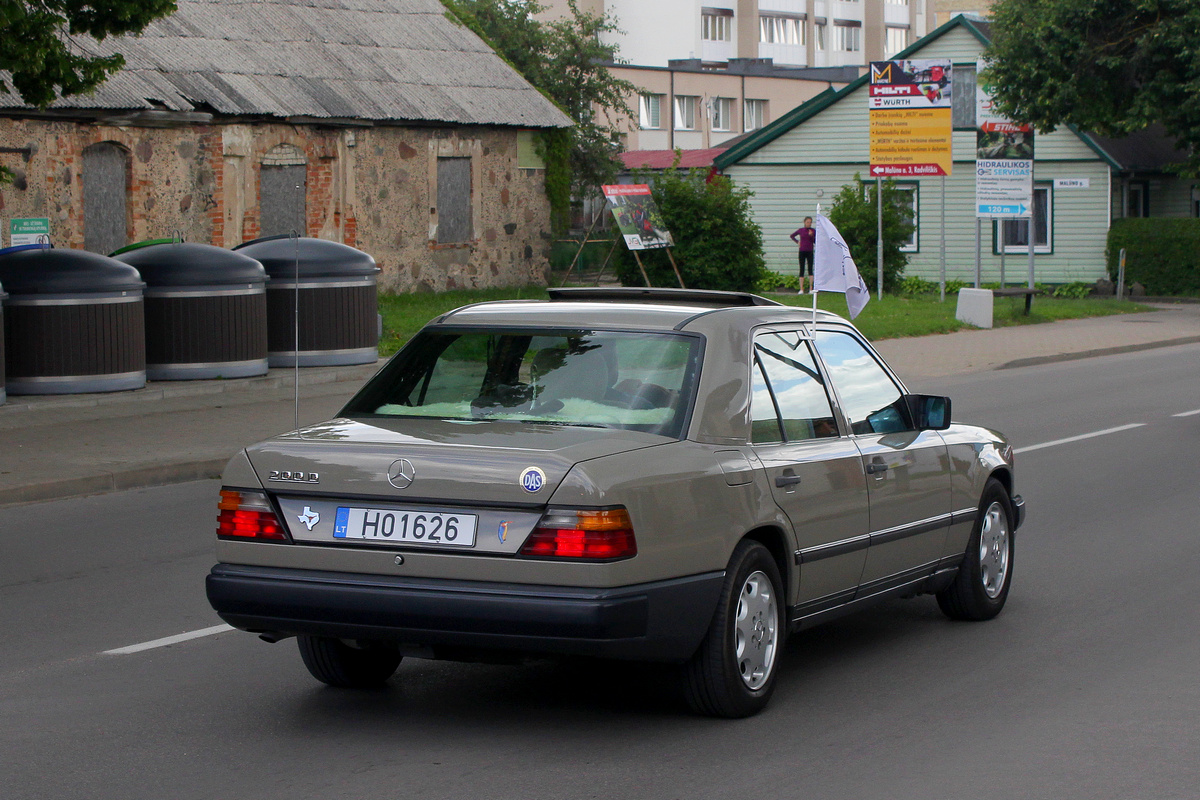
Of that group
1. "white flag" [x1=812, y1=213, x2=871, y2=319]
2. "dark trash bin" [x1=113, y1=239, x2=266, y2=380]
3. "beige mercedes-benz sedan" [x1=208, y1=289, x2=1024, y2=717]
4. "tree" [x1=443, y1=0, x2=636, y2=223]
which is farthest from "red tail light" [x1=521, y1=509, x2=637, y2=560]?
"tree" [x1=443, y1=0, x2=636, y2=223]

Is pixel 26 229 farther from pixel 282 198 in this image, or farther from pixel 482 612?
pixel 482 612

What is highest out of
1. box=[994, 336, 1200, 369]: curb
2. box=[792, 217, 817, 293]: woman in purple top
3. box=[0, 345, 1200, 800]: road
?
box=[792, 217, 817, 293]: woman in purple top

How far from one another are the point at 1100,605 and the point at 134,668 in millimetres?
4541

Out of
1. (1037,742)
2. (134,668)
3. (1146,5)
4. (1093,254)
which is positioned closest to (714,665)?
(1037,742)

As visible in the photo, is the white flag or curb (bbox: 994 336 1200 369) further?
curb (bbox: 994 336 1200 369)

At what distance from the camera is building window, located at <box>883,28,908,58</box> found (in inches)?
3861

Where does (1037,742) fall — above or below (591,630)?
below

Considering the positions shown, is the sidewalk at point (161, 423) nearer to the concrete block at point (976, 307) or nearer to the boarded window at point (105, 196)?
the concrete block at point (976, 307)

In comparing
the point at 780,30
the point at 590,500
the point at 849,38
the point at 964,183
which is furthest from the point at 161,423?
the point at 849,38

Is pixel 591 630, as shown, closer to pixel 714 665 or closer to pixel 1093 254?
pixel 714 665

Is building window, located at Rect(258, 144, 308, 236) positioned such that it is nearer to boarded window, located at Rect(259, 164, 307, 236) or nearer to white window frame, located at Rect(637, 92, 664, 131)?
boarded window, located at Rect(259, 164, 307, 236)

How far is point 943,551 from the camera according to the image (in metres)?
6.98

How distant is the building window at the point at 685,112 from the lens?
242ft

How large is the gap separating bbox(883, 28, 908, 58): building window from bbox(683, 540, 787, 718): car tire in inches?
3780
